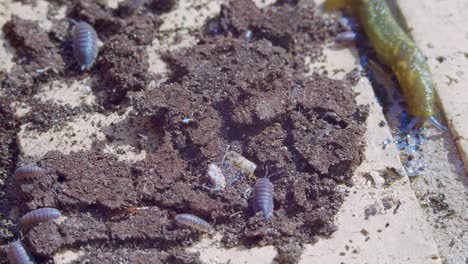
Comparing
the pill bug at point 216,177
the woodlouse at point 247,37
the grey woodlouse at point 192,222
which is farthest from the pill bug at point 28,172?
the woodlouse at point 247,37

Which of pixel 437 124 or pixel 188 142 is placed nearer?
pixel 188 142

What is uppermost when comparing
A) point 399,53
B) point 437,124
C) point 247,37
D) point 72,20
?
point 72,20

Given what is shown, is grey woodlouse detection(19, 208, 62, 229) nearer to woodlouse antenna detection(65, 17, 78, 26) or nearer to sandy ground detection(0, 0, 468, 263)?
sandy ground detection(0, 0, 468, 263)

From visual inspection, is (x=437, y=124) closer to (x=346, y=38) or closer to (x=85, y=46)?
(x=346, y=38)

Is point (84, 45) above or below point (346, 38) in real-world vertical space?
below

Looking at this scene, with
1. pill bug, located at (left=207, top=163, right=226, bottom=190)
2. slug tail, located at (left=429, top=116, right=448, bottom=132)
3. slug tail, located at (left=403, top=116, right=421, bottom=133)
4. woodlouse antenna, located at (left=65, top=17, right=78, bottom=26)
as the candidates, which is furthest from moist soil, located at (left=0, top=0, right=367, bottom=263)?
slug tail, located at (left=429, top=116, right=448, bottom=132)

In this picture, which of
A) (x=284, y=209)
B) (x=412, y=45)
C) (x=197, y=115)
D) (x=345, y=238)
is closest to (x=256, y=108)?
(x=197, y=115)

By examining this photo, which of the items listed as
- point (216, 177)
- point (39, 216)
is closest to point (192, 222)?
point (216, 177)
